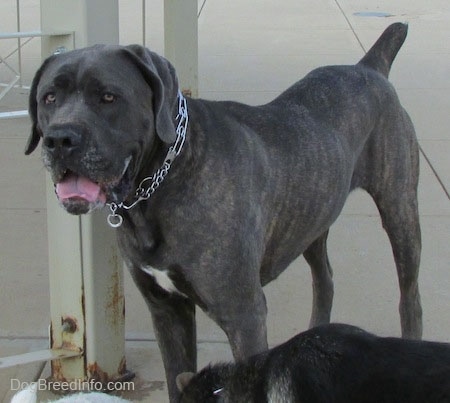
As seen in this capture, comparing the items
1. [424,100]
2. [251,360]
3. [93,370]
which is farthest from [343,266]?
[424,100]

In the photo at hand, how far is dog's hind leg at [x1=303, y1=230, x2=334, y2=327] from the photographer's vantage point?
5.05 metres

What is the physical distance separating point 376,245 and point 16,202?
256 cm

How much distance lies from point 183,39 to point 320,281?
1.75 metres

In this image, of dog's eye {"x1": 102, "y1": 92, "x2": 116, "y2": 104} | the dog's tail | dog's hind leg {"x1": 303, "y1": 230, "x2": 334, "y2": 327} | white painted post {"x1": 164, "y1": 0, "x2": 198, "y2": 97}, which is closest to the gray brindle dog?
dog's eye {"x1": 102, "y1": 92, "x2": 116, "y2": 104}

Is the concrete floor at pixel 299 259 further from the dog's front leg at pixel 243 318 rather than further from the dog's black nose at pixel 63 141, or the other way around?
the dog's black nose at pixel 63 141

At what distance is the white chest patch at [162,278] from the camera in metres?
3.66

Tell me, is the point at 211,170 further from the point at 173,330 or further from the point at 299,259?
the point at 299,259

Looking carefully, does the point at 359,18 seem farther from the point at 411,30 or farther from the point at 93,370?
the point at 93,370

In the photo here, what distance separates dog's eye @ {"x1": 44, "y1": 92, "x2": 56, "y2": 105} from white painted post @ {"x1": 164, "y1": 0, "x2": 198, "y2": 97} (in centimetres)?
245

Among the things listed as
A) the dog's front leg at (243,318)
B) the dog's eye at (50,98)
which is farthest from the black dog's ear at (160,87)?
the dog's front leg at (243,318)

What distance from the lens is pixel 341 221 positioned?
6637mm

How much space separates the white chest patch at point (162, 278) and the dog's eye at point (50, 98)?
73 cm

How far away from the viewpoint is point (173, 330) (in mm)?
4113

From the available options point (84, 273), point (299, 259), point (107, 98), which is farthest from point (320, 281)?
point (107, 98)
